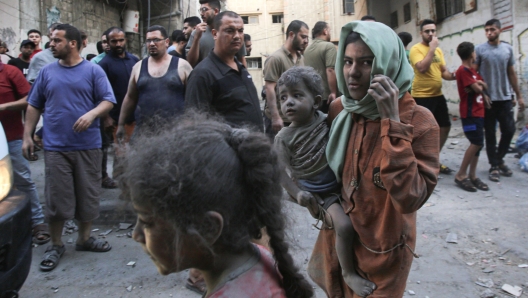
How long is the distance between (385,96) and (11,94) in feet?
13.3

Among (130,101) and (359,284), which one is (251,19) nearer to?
(130,101)

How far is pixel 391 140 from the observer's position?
1690 mm

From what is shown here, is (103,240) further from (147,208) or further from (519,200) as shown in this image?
(519,200)

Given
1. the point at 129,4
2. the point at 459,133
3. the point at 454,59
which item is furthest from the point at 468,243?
the point at 129,4

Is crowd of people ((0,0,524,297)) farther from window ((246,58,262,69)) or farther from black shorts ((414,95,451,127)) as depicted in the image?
window ((246,58,262,69))

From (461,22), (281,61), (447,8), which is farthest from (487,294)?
(447,8)

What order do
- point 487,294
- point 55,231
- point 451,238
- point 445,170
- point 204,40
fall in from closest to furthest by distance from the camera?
1. point 487,294
2. point 55,231
3. point 451,238
4. point 204,40
5. point 445,170

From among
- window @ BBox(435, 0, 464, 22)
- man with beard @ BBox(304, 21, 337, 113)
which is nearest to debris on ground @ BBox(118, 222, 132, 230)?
man with beard @ BBox(304, 21, 337, 113)

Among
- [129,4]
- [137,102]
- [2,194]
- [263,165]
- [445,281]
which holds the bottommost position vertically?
[445,281]

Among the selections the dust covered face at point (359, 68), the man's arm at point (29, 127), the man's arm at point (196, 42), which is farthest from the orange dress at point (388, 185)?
the man's arm at point (29, 127)

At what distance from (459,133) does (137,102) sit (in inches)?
296

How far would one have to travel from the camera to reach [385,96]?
169 centimetres

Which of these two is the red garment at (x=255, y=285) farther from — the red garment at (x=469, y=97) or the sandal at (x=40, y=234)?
the red garment at (x=469, y=97)

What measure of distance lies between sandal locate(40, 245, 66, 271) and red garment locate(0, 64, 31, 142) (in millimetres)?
1247
